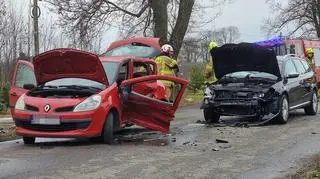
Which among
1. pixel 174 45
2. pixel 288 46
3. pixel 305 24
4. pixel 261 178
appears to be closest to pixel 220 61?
pixel 261 178

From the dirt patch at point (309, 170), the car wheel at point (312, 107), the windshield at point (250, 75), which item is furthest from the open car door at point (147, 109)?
the car wheel at point (312, 107)

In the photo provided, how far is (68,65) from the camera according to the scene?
11.1 metres

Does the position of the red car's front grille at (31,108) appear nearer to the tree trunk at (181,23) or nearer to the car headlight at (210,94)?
the car headlight at (210,94)

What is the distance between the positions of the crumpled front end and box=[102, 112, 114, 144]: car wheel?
3648 mm

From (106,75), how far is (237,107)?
3.61 m

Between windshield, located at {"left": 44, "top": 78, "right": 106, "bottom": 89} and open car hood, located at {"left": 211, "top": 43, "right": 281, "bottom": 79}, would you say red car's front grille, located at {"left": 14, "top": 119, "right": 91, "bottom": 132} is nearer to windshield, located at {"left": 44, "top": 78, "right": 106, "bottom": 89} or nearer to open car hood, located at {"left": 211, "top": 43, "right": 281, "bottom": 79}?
windshield, located at {"left": 44, "top": 78, "right": 106, "bottom": 89}

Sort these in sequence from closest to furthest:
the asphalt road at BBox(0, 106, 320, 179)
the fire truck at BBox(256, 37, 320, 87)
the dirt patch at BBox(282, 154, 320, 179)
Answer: the dirt patch at BBox(282, 154, 320, 179), the asphalt road at BBox(0, 106, 320, 179), the fire truck at BBox(256, 37, 320, 87)

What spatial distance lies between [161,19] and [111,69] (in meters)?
13.9

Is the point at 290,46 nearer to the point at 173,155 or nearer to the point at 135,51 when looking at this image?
the point at 135,51

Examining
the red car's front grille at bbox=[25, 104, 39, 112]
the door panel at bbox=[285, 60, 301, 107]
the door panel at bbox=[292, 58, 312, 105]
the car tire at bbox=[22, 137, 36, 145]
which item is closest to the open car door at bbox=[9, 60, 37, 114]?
the car tire at bbox=[22, 137, 36, 145]

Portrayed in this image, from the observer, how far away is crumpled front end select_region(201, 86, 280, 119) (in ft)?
43.9

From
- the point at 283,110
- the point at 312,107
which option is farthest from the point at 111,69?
the point at 312,107

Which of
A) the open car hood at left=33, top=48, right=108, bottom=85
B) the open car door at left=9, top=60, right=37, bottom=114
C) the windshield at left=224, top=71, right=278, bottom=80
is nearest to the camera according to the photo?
the open car hood at left=33, top=48, right=108, bottom=85

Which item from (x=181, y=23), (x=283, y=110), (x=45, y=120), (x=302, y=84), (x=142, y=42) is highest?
(x=181, y=23)
